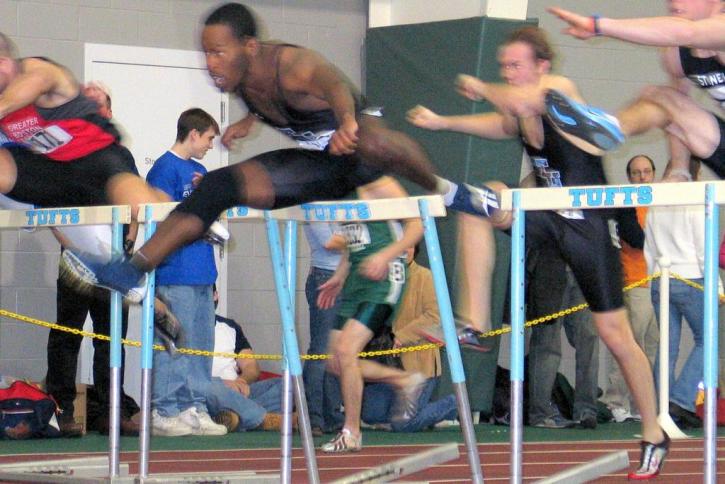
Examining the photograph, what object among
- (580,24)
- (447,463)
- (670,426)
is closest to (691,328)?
(670,426)

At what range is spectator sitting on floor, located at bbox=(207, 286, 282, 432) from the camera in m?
8.23

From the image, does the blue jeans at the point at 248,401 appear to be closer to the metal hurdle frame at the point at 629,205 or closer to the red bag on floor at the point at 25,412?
the red bag on floor at the point at 25,412

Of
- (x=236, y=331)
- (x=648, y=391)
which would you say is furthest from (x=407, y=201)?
(x=236, y=331)

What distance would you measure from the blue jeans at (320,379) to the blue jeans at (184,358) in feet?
2.09

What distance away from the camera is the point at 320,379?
26.3 ft

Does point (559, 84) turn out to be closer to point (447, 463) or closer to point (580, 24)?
point (580, 24)

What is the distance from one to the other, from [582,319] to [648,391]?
155 inches

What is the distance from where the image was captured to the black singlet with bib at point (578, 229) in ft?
16.8

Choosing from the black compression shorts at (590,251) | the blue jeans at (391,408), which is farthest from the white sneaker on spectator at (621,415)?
the black compression shorts at (590,251)

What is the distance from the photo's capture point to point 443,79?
9.58 m

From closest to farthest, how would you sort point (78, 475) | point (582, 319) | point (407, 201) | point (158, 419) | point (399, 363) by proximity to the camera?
point (407, 201) → point (78, 475) → point (158, 419) → point (399, 363) → point (582, 319)

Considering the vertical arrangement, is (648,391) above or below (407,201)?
below

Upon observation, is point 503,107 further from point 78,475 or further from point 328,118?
point 78,475

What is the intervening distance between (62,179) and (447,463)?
2449 mm
